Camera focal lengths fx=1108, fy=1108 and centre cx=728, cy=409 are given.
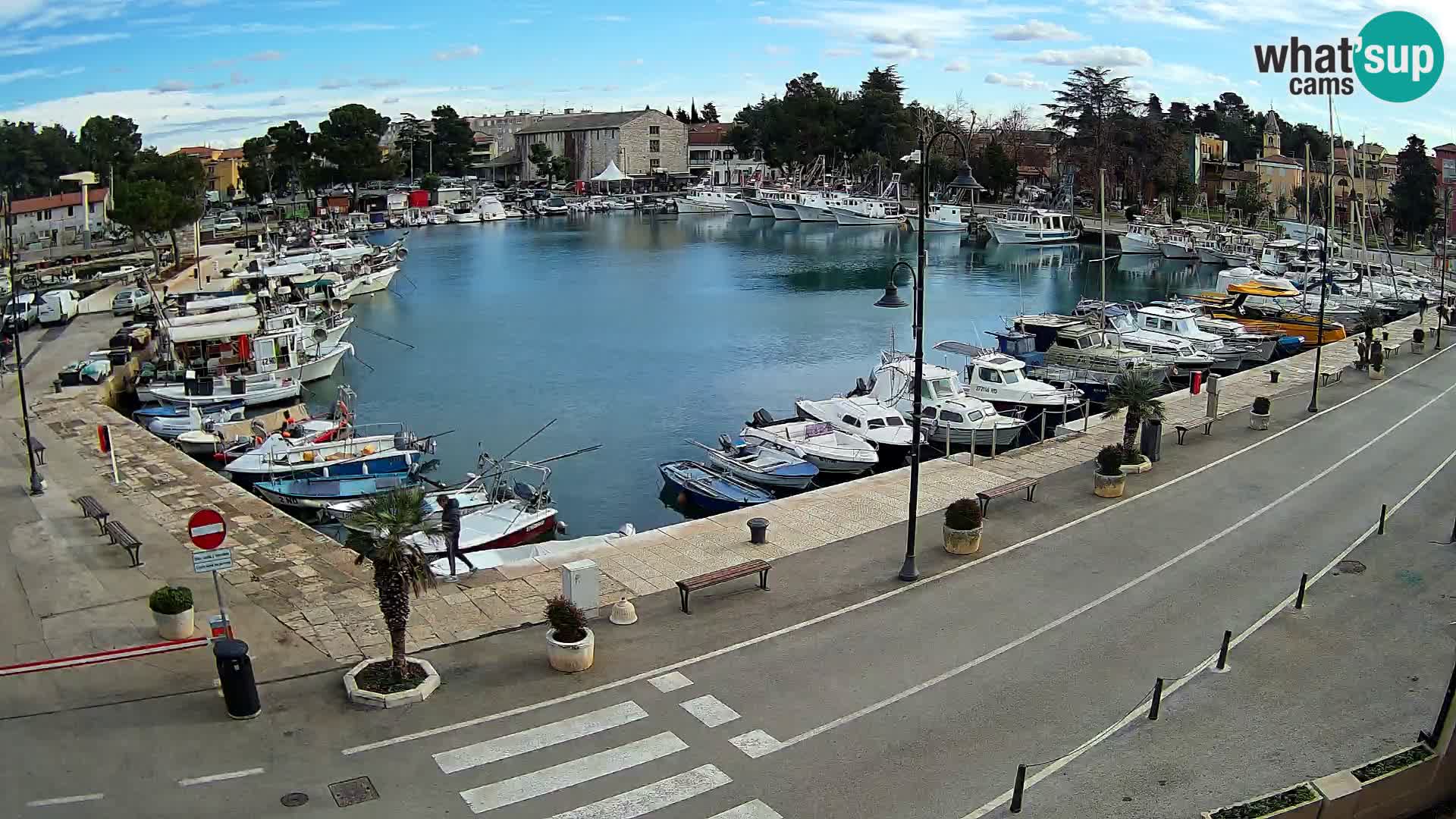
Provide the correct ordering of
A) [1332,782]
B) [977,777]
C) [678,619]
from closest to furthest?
[1332,782] → [977,777] → [678,619]

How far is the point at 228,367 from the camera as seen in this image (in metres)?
Answer: 42.3

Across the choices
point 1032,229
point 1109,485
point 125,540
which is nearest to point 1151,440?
point 1109,485

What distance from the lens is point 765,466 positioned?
101 ft

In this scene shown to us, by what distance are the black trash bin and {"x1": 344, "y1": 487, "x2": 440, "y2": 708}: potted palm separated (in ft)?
3.94

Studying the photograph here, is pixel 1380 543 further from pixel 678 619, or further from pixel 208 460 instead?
pixel 208 460

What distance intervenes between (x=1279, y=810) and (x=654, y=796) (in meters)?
6.47

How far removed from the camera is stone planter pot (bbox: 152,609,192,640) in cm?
1619

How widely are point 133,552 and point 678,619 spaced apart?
34.0 ft

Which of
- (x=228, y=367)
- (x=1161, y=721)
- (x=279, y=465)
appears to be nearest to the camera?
(x=1161, y=721)

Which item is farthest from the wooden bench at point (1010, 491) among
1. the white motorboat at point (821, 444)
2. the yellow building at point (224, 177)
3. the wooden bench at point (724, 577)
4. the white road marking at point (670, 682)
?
the yellow building at point (224, 177)

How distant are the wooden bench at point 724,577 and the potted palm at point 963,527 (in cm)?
355

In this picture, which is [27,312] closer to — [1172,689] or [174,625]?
[174,625]

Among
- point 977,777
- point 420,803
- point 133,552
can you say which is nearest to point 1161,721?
point 977,777

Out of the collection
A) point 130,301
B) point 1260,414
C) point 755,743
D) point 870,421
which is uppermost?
point 130,301
